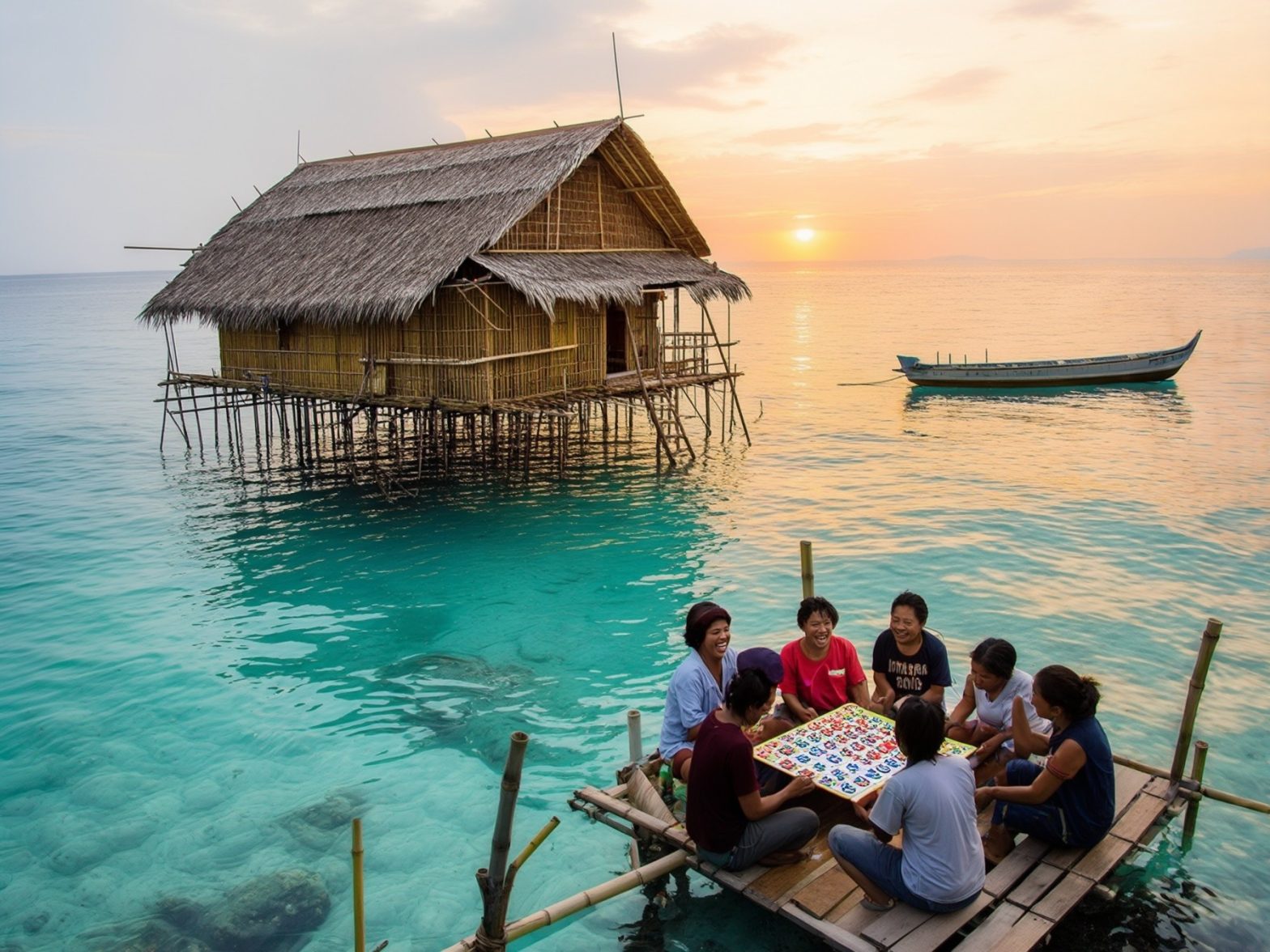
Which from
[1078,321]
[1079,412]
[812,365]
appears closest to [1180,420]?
[1079,412]

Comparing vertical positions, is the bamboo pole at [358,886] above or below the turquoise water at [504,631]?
above

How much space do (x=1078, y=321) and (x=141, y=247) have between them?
67.8 metres

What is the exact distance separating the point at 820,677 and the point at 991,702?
1.16 m

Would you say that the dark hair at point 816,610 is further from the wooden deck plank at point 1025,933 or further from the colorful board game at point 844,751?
the wooden deck plank at point 1025,933

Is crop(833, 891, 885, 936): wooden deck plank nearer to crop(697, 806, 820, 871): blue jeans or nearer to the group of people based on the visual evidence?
the group of people

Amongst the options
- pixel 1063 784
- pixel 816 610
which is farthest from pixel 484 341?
pixel 1063 784

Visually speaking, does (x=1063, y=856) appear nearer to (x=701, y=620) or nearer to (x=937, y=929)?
(x=937, y=929)

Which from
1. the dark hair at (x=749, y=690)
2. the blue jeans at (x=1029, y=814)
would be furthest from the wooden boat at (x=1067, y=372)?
the dark hair at (x=749, y=690)

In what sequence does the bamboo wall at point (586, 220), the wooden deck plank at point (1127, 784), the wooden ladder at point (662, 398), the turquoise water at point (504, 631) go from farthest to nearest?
1. the wooden ladder at point (662, 398)
2. the bamboo wall at point (586, 220)
3. the turquoise water at point (504, 631)
4. the wooden deck plank at point (1127, 784)

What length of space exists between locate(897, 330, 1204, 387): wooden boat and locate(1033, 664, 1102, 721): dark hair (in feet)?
98.0

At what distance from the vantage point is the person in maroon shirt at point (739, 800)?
527 cm

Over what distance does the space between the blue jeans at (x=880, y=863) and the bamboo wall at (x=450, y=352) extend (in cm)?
1207

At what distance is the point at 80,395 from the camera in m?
38.1

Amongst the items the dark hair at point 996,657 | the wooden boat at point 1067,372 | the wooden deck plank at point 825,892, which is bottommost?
the wooden deck plank at point 825,892
